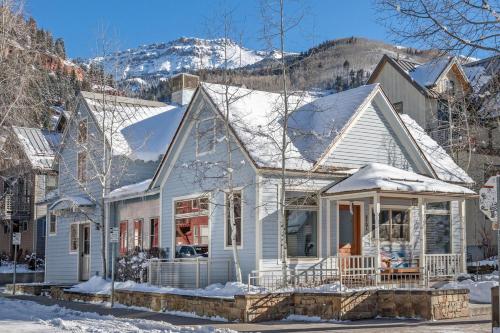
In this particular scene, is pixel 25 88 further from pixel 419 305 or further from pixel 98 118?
pixel 419 305

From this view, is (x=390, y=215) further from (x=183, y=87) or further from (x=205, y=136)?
(x=183, y=87)

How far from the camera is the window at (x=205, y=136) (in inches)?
890

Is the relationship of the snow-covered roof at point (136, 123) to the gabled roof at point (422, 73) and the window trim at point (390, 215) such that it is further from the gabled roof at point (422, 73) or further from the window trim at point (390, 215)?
the gabled roof at point (422, 73)

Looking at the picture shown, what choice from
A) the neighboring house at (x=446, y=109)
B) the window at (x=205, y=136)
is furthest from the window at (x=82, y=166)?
the neighboring house at (x=446, y=109)

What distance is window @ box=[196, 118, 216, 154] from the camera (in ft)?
74.1

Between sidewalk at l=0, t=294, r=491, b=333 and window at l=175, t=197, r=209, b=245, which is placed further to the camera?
window at l=175, t=197, r=209, b=245

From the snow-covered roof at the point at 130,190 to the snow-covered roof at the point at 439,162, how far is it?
9543mm

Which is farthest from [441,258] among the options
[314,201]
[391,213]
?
[314,201]

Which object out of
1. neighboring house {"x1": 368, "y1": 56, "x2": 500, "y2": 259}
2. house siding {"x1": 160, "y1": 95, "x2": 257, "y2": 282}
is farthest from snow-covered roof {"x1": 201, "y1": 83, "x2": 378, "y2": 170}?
neighboring house {"x1": 368, "y1": 56, "x2": 500, "y2": 259}

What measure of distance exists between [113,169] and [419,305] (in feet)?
51.7

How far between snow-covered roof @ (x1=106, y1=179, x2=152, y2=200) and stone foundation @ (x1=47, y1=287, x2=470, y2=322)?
29.5 feet

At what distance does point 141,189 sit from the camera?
2591 centimetres

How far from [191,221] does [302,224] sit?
4100mm

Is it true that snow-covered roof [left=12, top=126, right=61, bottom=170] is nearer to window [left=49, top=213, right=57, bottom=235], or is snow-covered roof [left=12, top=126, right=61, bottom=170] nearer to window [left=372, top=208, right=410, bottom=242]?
window [left=49, top=213, right=57, bottom=235]
